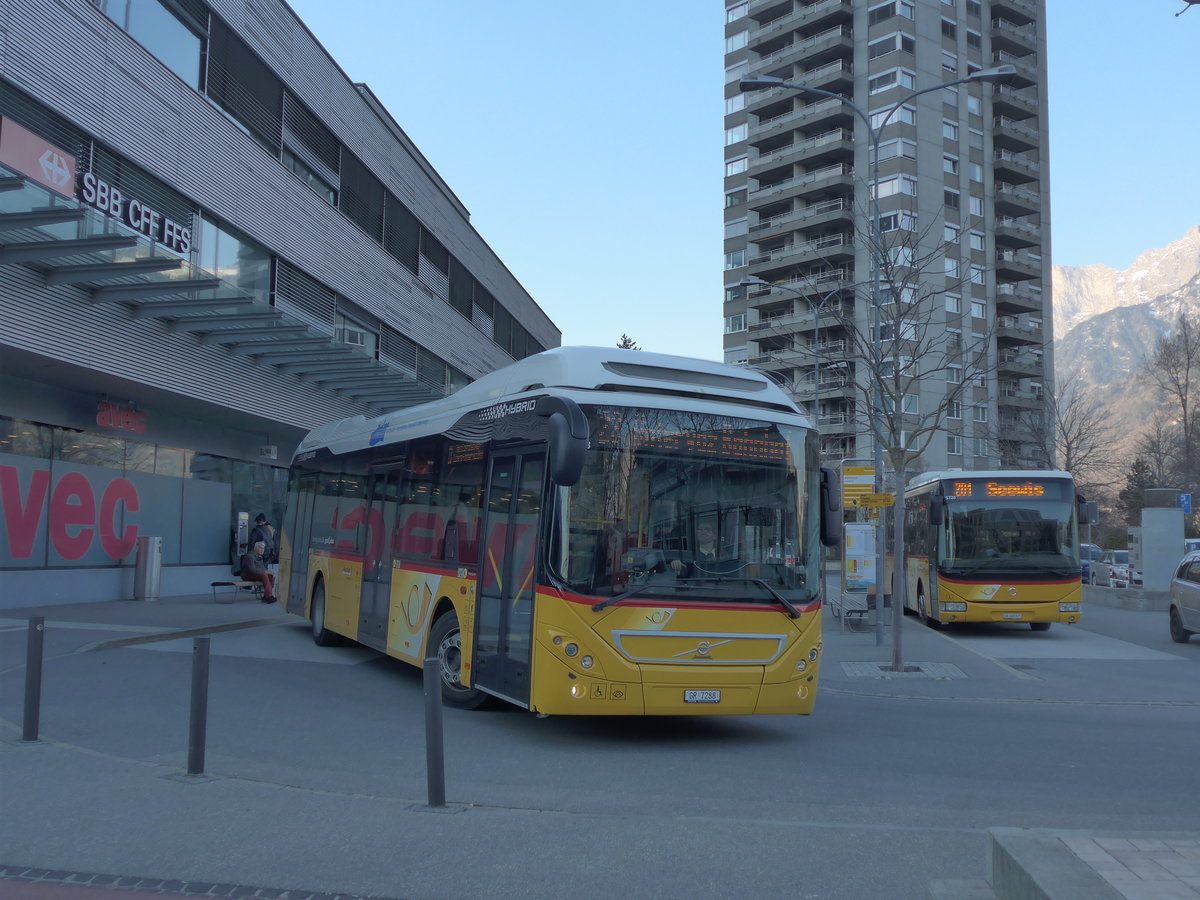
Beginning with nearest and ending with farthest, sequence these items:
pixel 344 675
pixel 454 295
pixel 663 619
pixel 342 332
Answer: pixel 663 619, pixel 344 675, pixel 342 332, pixel 454 295

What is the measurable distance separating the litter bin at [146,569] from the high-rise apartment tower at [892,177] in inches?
1936

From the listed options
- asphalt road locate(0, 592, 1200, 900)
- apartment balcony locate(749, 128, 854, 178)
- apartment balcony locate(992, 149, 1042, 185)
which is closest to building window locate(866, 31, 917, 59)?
apartment balcony locate(749, 128, 854, 178)

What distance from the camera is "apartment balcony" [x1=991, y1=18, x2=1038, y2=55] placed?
261 ft

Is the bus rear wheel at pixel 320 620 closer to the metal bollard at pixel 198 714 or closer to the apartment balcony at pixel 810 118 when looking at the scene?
the metal bollard at pixel 198 714

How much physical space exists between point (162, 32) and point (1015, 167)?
234 feet

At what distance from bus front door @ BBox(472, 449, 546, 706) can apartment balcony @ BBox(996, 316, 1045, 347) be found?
243 ft

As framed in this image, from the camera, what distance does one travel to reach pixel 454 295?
40031 millimetres

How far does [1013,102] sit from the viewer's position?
263ft

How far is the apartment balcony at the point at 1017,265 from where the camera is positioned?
7944 cm

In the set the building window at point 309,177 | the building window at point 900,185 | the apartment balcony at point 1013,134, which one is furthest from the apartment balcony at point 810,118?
the building window at point 309,177

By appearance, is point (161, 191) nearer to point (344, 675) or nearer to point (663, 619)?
point (344, 675)

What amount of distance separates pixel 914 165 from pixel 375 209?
48880mm

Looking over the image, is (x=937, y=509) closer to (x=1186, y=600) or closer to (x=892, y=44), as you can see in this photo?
(x=1186, y=600)

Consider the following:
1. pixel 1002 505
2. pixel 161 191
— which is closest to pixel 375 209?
pixel 161 191
